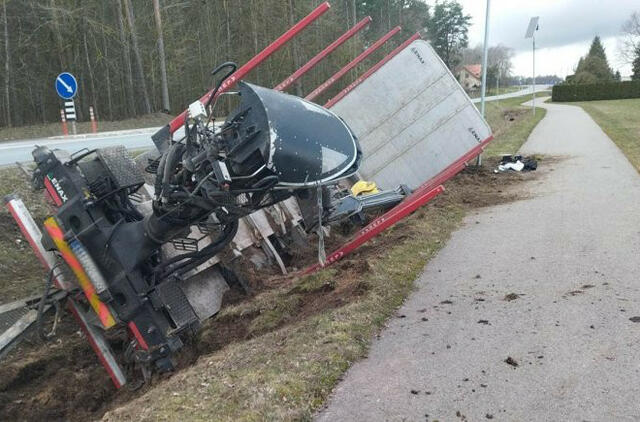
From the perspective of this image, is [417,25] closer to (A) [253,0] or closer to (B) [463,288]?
(A) [253,0]

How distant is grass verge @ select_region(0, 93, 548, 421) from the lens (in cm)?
307

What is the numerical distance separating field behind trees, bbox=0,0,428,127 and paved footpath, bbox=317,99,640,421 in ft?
67.9

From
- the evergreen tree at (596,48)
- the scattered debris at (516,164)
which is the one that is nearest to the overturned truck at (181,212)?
the scattered debris at (516,164)

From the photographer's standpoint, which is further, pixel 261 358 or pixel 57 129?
pixel 57 129

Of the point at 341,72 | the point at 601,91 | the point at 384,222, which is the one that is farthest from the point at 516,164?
the point at 601,91

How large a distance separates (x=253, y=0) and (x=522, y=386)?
28.0 meters

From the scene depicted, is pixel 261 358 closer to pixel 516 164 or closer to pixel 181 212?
pixel 181 212

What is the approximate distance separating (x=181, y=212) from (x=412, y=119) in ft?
19.3

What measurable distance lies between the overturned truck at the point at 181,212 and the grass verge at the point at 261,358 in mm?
298

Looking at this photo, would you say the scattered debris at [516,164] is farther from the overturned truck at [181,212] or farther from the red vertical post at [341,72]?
the overturned truck at [181,212]

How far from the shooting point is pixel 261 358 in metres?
3.59

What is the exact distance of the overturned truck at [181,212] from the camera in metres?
3.21

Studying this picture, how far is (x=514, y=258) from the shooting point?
5.55 metres

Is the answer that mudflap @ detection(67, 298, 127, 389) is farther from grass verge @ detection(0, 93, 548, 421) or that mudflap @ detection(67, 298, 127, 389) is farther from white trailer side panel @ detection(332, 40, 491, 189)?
white trailer side panel @ detection(332, 40, 491, 189)
